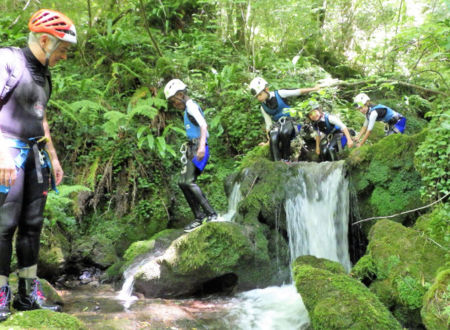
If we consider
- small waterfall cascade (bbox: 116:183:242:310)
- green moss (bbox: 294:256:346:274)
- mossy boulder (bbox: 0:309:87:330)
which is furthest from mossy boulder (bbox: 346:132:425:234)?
mossy boulder (bbox: 0:309:87:330)

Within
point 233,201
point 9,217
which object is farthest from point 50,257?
point 9,217

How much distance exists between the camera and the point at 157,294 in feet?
19.7

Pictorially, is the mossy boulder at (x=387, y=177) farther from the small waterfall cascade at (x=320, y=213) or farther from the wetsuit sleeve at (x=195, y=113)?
the wetsuit sleeve at (x=195, y=113)

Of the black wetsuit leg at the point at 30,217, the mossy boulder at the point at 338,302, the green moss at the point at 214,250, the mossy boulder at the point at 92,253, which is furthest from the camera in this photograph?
the mossy boulder at the point at 92,253

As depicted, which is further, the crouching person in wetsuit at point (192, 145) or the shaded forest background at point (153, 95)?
the shaded forest background at point (153, 95)

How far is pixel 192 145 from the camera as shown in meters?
6.91

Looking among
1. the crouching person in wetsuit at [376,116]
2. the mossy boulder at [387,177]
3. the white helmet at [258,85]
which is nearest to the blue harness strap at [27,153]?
the white helmet at [258,85]

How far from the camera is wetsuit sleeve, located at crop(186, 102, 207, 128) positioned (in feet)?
21.6

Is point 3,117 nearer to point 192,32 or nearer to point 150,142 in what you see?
point 150,142

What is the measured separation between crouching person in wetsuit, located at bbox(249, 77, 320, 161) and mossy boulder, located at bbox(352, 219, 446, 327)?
139 inches

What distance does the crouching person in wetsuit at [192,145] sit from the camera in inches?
260

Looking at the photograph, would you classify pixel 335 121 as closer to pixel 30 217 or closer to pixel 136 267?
pixel 136 267

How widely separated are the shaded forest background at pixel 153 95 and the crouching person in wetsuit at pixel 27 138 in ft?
11.7

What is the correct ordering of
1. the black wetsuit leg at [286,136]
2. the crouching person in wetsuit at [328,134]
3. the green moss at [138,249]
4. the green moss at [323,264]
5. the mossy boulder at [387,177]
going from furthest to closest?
1. the crouching person in wetsuit at [328,134]
2. the black wetsuit leg at [286,136]
3. the green moss at [138,249]
4. the mossy boulder at [387,177]
5. the green moss at [323,264]
